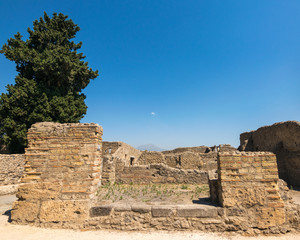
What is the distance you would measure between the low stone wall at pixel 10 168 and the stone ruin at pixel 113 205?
8.22 meters

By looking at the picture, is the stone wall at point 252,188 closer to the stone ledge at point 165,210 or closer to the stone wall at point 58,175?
the stone ledge at point 165,210

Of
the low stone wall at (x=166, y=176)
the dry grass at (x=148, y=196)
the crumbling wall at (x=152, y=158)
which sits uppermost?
the crumbling wall at (x=152, y=158)

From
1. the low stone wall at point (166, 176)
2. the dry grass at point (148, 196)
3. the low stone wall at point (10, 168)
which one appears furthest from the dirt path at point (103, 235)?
the low stone wall at point (10, 168)

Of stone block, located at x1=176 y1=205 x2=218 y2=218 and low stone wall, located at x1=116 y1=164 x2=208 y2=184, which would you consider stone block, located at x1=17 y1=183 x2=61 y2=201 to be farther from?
low stone wall, located at x1=116 y1=164 x2=208 y2=184

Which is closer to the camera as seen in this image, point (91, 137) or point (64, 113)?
point (91, 137)

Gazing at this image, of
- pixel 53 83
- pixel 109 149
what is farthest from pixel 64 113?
pixel 109 149

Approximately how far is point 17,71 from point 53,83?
9.78 ft

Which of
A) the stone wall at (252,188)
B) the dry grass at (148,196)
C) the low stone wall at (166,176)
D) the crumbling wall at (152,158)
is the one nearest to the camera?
the stone wall at (252,188)

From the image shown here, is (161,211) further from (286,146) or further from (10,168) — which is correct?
(286,146)

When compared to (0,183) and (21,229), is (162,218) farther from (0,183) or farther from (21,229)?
(0,183)

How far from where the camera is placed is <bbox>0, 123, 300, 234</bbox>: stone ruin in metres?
3.90

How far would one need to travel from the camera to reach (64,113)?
1492 cm

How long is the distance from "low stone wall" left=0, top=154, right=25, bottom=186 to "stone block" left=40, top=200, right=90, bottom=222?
8.80 metres

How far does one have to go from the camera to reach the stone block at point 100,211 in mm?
4094
